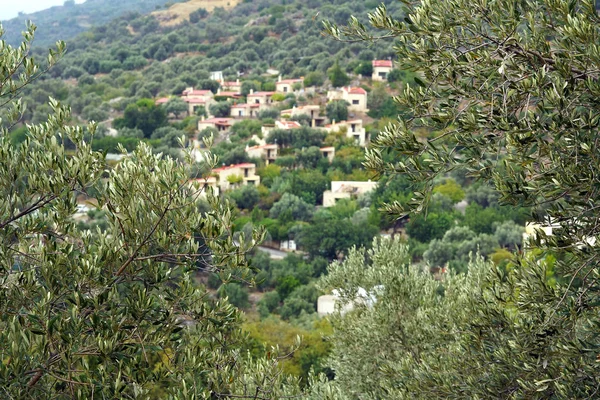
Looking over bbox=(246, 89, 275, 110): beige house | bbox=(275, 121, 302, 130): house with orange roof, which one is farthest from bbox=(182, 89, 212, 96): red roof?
bbox=(275, 121, 302, 130): house with orange roof

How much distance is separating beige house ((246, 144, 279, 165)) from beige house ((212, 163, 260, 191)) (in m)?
2.76

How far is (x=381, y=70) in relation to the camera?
212 feet

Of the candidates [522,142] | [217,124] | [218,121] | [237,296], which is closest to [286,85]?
[218,121]

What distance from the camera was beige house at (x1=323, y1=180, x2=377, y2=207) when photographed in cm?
4691

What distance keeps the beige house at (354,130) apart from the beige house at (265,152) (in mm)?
4677

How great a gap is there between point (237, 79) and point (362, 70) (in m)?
14.3

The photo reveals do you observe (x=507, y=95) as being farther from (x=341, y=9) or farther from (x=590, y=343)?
(x=341, y=9)

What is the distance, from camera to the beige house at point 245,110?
6281 cm

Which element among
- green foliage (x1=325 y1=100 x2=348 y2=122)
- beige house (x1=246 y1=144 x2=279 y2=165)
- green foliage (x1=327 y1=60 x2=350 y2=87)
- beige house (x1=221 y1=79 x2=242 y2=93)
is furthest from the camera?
beige house (x1=221 y1=79 x2=242 y2=93)

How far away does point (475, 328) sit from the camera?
16.9 ft

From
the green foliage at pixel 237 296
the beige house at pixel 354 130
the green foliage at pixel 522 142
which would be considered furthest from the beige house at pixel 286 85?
the green foliage at pixel 522 142

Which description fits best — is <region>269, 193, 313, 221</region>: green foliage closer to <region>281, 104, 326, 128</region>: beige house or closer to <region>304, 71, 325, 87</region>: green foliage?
<region>281, 104, 326, 128</region>: beige house

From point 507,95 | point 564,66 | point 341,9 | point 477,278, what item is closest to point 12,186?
point 507,95

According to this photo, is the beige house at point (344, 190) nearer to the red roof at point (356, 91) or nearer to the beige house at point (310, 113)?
the beige house at point (310, 113)
